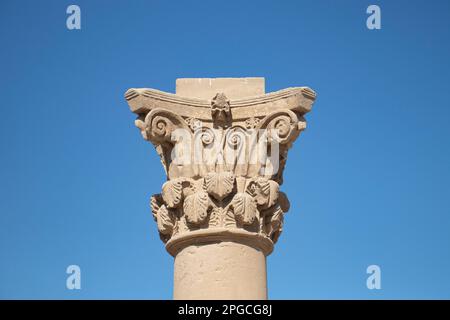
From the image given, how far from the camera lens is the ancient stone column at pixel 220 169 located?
17453 mm

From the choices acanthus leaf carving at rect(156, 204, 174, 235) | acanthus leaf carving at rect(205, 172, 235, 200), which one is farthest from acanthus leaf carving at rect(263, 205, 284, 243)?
acanthus leaf carving at rect(156, 204, 174, 235)

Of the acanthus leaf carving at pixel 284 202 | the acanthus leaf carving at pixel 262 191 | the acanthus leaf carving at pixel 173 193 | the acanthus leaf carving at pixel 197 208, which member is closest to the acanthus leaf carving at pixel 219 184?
the acanthus leaf carving at pixel 197 208

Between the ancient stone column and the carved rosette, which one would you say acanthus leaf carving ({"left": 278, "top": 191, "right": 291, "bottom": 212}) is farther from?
the carved rosette

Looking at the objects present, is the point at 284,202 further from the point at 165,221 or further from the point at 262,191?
the point at 165,221

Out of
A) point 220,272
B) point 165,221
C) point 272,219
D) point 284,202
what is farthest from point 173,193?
point 284,202

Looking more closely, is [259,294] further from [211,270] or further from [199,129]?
[199,129]

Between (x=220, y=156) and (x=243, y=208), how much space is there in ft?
3.62

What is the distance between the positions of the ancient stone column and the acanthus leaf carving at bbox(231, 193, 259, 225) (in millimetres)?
18

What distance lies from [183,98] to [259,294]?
3.89m

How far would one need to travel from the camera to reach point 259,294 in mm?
17234

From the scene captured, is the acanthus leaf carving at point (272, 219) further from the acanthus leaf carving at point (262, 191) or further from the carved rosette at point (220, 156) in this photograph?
the acanthus leaf carving at point (262, 191)

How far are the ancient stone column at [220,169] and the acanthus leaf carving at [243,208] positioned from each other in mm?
18

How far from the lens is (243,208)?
17.5 meters

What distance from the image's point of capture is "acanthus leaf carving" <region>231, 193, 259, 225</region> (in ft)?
57.4
